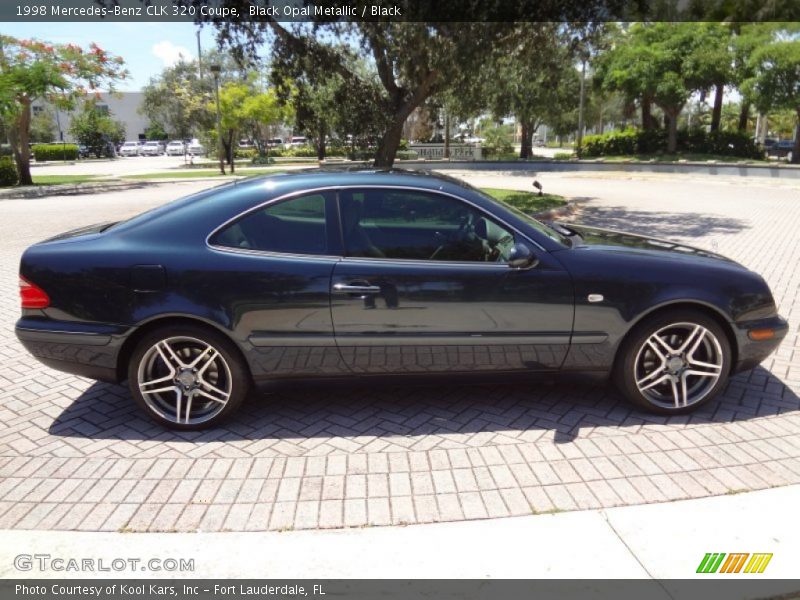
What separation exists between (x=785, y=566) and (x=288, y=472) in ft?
8.06

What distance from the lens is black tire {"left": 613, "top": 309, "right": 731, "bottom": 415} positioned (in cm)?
375

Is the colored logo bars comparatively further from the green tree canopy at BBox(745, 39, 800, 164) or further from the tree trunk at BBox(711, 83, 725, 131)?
the tree trunk at BBox(711, 83, 725, 131)

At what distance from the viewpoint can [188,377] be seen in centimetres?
371

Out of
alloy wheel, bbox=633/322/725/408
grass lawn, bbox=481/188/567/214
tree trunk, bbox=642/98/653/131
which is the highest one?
tree trunk, bbox=642/98/653/131

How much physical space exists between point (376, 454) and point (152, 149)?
67.7 metres

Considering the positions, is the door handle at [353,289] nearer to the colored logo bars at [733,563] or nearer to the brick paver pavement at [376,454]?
the brick paver pavement at [376,454]

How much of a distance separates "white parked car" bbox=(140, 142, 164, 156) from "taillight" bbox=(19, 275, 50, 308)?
218ft

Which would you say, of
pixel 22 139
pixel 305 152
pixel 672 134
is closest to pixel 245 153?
pixel 305 152

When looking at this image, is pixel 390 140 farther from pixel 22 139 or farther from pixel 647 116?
pixel 647 116

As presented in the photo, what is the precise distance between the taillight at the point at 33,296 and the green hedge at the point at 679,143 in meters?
35.1

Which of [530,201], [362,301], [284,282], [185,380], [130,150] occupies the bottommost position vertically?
[185,380]

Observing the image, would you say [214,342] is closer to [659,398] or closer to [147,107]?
[659,398]
